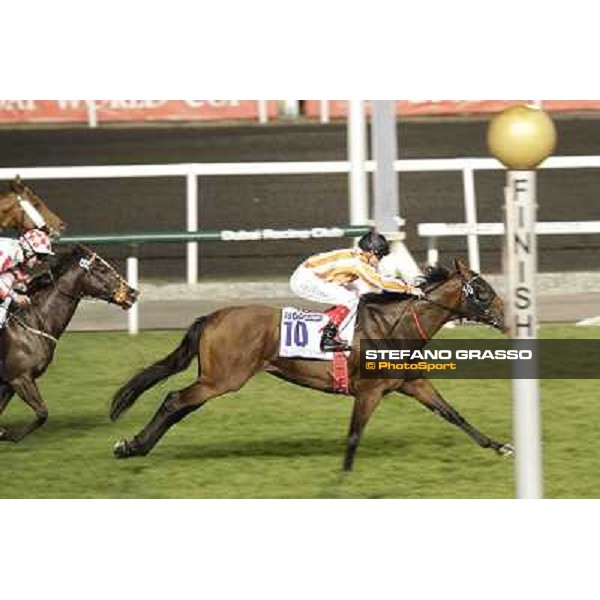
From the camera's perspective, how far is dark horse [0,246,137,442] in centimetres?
1166

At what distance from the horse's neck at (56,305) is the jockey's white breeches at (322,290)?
5.19 feet

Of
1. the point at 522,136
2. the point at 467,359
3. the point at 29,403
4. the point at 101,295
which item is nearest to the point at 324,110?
the point at 467,359

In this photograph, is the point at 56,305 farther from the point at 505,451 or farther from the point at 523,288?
the point at 523,288

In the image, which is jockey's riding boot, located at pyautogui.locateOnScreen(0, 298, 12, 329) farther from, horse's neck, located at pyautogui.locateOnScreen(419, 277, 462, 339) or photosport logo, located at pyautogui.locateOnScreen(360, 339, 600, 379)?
horse's neck, located at pyautogui.locateOnScreen(419, 277, 462, 339)

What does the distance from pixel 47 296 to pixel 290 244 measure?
809 centimetres

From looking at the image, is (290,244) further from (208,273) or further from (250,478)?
(250,478)

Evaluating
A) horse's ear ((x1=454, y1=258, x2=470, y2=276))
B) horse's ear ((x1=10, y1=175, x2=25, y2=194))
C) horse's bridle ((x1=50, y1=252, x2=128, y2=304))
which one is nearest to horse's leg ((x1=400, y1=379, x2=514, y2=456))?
horse's ear ((x1=454, y1=258, x2=470, y2=276))

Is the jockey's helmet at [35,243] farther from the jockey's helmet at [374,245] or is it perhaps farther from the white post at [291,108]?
the white post at [291,108]

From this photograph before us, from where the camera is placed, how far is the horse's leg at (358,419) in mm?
10773

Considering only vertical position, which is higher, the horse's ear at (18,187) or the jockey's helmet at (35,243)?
the horse's ear at (18,187)

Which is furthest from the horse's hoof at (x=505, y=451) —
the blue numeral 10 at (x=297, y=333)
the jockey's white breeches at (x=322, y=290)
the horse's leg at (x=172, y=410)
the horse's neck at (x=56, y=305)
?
the horse's neck at (x=56, y=305)

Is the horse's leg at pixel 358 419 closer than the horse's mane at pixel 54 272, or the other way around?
the horse's leg at pixel 358 419

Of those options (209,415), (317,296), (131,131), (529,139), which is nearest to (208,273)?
(209,415)

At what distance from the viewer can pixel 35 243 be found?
1179 cm
